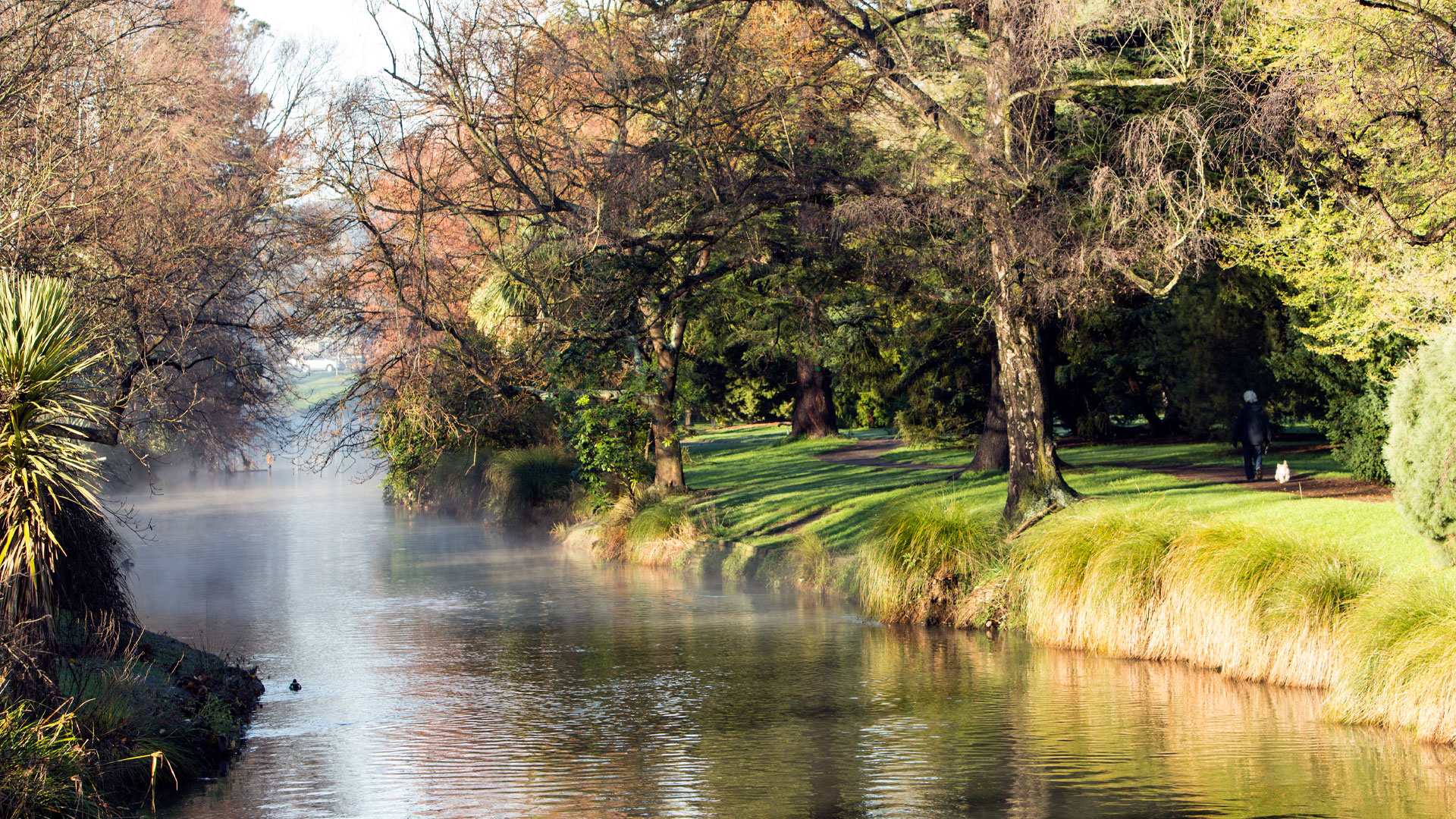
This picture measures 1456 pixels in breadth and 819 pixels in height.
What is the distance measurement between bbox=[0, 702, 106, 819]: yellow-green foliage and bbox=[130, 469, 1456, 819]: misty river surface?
102 centimetres

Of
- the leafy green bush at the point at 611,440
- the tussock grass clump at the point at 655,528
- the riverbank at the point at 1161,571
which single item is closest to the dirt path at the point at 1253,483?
the riverbank at the point at 1161,571

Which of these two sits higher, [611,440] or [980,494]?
[611,440]

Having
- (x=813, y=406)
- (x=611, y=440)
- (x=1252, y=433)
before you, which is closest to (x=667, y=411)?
(x=611, y=440)

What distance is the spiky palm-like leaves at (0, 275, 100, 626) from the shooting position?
29.1 feet

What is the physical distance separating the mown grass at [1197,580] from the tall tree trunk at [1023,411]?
1.85ft

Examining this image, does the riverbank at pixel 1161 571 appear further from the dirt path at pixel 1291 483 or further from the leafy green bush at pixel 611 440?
the leafy green bush at pixel 611 440

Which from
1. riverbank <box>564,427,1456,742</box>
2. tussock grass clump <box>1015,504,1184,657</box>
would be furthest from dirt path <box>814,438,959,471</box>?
tussock grass clump <box>1015,504,1184,657</box>

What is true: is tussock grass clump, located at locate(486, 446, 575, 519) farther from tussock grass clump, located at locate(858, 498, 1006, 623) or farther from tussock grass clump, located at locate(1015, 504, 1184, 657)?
tussock grass clump, located at locate(1015, 504, 1184, 657)

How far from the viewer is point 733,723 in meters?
12.0

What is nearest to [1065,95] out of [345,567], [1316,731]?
[1316,731]

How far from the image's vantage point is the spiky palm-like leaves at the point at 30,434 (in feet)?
29.1

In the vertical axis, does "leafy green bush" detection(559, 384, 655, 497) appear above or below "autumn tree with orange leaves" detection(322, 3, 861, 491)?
below

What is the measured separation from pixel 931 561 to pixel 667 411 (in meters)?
10.3

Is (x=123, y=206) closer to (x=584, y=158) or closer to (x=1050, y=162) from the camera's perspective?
(x=584, y=158)
